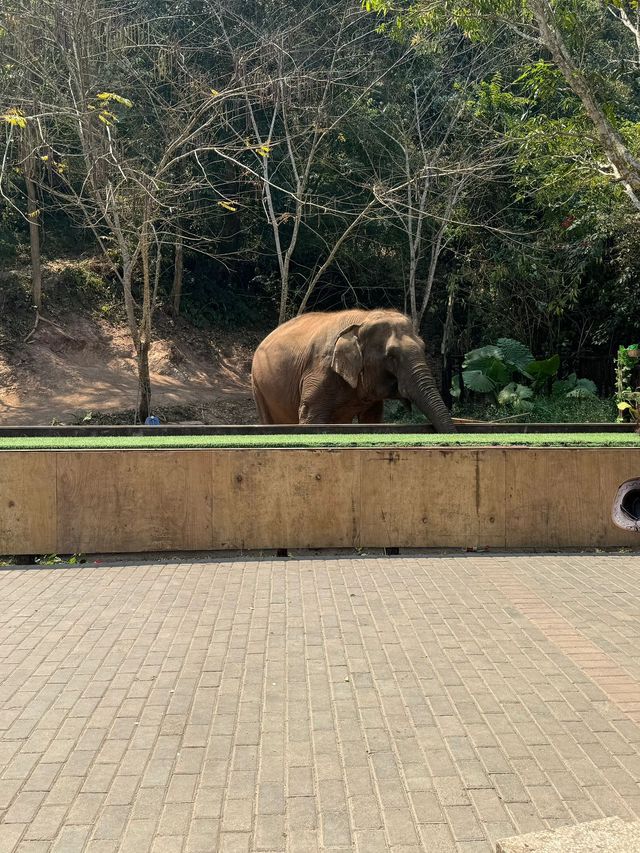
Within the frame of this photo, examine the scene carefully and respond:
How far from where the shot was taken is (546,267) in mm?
24734

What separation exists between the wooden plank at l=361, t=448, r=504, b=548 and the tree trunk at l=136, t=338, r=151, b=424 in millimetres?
11700

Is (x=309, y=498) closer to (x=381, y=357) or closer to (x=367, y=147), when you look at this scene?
(x=381, y=357)

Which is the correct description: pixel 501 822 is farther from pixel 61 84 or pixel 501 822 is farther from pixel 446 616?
pixel 61 84

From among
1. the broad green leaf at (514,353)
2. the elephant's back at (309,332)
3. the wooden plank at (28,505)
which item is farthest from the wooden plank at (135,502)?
→ the broad green leaf at (514,353)

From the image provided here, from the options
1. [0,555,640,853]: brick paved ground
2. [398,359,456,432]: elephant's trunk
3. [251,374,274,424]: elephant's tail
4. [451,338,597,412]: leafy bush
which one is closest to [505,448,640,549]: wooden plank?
[0,555,640,853]: brick paved ground

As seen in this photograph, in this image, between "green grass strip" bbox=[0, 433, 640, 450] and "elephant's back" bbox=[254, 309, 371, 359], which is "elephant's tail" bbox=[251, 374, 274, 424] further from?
"green grass strip" bbox=[0, 433, 640, 450]

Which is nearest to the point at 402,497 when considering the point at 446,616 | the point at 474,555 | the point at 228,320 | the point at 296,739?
the point at 474,555

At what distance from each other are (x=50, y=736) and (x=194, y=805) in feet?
3.80

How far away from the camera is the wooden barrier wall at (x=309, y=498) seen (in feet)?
29.1

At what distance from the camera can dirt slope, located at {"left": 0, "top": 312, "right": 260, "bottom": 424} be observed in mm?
25141

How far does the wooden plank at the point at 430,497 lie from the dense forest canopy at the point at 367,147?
9535mm

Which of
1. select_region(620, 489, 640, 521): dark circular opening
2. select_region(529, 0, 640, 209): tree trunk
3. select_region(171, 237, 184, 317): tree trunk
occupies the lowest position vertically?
select_region(620, 489, 640, 521): dark circular opening

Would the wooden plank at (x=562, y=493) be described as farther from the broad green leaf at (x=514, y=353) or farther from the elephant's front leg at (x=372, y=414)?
the broad green leaf at (x=514, y=353)

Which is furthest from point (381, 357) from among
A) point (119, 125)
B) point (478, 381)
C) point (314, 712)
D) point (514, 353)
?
point (119, 125)
